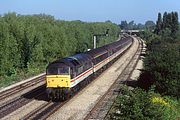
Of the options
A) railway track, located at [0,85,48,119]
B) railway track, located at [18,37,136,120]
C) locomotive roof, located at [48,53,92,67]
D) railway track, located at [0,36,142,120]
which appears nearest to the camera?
railway track, located at [18,37,136,120]

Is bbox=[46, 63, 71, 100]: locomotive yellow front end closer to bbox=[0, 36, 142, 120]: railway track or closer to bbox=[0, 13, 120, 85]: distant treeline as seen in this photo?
bbox=[0, 36, 142, 120]: railway track

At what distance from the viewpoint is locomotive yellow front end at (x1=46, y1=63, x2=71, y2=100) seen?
28.3 meters

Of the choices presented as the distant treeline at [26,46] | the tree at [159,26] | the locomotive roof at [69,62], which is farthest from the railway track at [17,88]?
the tree at [159,26]

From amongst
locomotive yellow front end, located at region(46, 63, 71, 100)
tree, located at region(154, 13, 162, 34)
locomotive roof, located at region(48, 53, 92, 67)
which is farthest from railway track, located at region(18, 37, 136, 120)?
tree, located at region(154, 13, 162, 34)

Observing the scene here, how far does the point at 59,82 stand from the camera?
28328 mm

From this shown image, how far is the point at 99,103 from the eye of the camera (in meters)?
27.8

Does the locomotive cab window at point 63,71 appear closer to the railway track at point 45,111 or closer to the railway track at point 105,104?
the railway track at point 45,111

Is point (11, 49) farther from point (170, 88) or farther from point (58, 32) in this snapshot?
point (170, 88)

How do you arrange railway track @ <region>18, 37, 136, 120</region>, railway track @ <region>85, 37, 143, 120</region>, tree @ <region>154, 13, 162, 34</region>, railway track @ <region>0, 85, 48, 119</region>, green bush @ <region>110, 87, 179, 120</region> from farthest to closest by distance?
tree @ <region>154, 13, 162, 34</region>
railway track @ <region>0, 85, 48, 119</region>
railway track @ <region>85, 37, 143, 120</region>
railway track @ <region>18, 37, 136, 120</region>
green bush @ <region>110, 87, 179, 120</region>

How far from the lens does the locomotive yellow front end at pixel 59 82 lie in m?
28.3

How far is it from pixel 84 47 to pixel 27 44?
100 feet

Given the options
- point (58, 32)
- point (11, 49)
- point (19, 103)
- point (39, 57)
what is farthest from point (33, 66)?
point (19, 103)

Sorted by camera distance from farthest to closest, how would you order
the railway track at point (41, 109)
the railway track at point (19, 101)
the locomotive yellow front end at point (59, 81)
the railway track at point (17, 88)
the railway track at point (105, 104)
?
the railway track at point (17, 88) → the locomotive yellow front end at point (59, 81) → the railway track at point (19, 101) → the railway track at point (105, 104) → the railway track at point (41, 109)

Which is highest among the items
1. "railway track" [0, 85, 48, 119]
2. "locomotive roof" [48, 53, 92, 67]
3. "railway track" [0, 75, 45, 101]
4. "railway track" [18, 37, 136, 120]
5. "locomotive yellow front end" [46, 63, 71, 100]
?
"locomotive roof" [48, 53, 92, 67]
